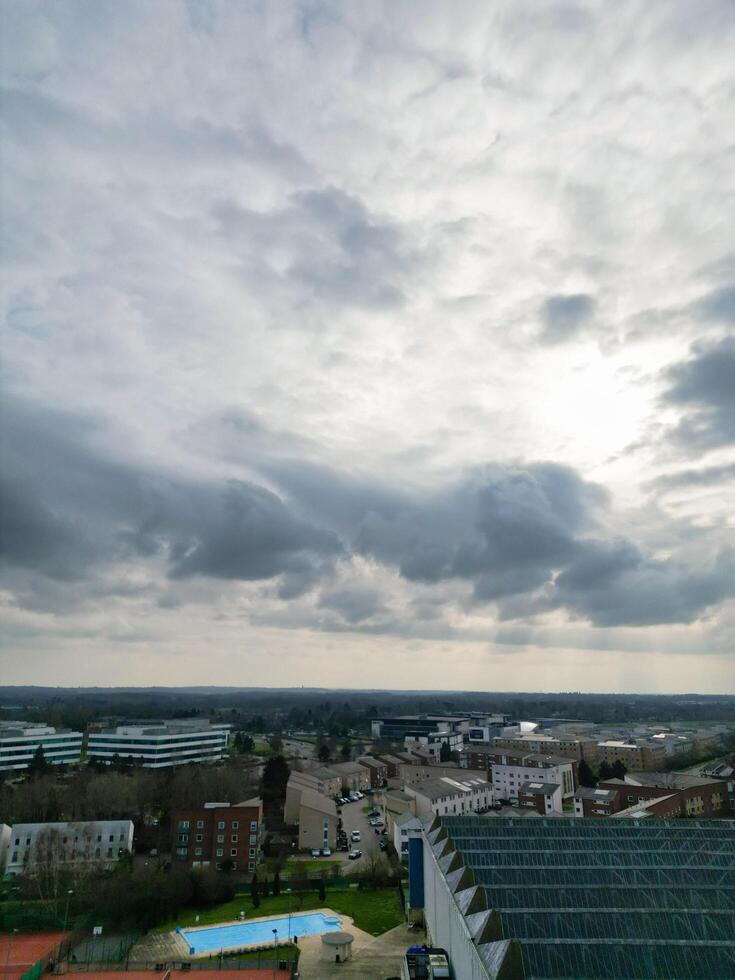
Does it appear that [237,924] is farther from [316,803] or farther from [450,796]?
[450,796]

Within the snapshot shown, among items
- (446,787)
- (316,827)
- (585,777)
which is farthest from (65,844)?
(585,777)

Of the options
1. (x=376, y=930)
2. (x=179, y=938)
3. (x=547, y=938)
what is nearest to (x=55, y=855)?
(x=179, y=938)

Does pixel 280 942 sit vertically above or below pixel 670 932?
below

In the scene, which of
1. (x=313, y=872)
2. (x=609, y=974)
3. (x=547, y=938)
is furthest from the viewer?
(x=313, y=872)

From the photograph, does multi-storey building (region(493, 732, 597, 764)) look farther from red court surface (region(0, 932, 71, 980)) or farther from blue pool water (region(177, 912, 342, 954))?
red court surface (region(0, 932, 71, 980))

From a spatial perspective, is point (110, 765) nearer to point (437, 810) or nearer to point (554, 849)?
point (437, 810)

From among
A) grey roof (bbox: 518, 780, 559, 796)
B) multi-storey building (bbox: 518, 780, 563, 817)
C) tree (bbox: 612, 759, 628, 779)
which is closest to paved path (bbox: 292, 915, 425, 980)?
multi-storey building (bbox: 518, 780, 563, 817)
